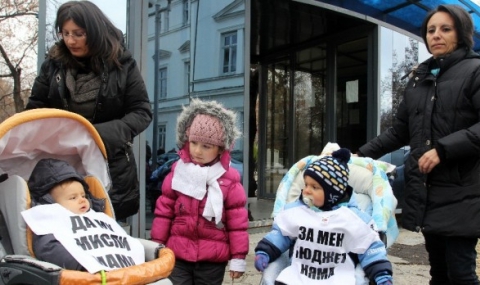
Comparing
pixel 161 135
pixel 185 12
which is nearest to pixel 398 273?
pixel 161 135

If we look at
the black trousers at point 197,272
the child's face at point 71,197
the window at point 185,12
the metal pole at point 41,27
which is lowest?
the black trousers at point 197,272

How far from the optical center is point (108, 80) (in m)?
2.66

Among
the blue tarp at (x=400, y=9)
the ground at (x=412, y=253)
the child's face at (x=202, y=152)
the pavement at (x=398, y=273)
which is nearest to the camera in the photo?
the child's face at (x=202, y=152)

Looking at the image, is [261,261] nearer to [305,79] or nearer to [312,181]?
[312,181]

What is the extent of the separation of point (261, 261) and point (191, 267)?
1.78ft

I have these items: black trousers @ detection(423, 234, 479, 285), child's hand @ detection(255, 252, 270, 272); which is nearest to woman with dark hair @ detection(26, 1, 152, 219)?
child's hand @ detection(255, 252, 270, 272)

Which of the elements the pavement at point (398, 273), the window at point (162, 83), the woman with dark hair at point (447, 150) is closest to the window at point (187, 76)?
the window at point (162, 83)

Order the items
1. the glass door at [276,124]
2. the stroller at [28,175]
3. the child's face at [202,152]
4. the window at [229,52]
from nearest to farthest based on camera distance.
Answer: the stroller at [28,175], the child's face at [202,152], the window at [229,52], the glass door at [276,124]

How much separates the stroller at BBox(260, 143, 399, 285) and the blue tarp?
4.31m

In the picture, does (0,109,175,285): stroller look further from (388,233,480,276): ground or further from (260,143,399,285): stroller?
(388,233,480,276): ground

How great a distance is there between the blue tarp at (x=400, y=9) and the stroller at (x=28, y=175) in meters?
5.08

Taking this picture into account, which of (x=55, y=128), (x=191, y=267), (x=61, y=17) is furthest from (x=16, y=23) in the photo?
(x=191, y=267)

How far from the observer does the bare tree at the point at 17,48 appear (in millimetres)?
4410

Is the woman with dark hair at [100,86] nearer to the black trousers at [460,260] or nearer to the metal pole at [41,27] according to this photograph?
the black trousers at [460,260]
